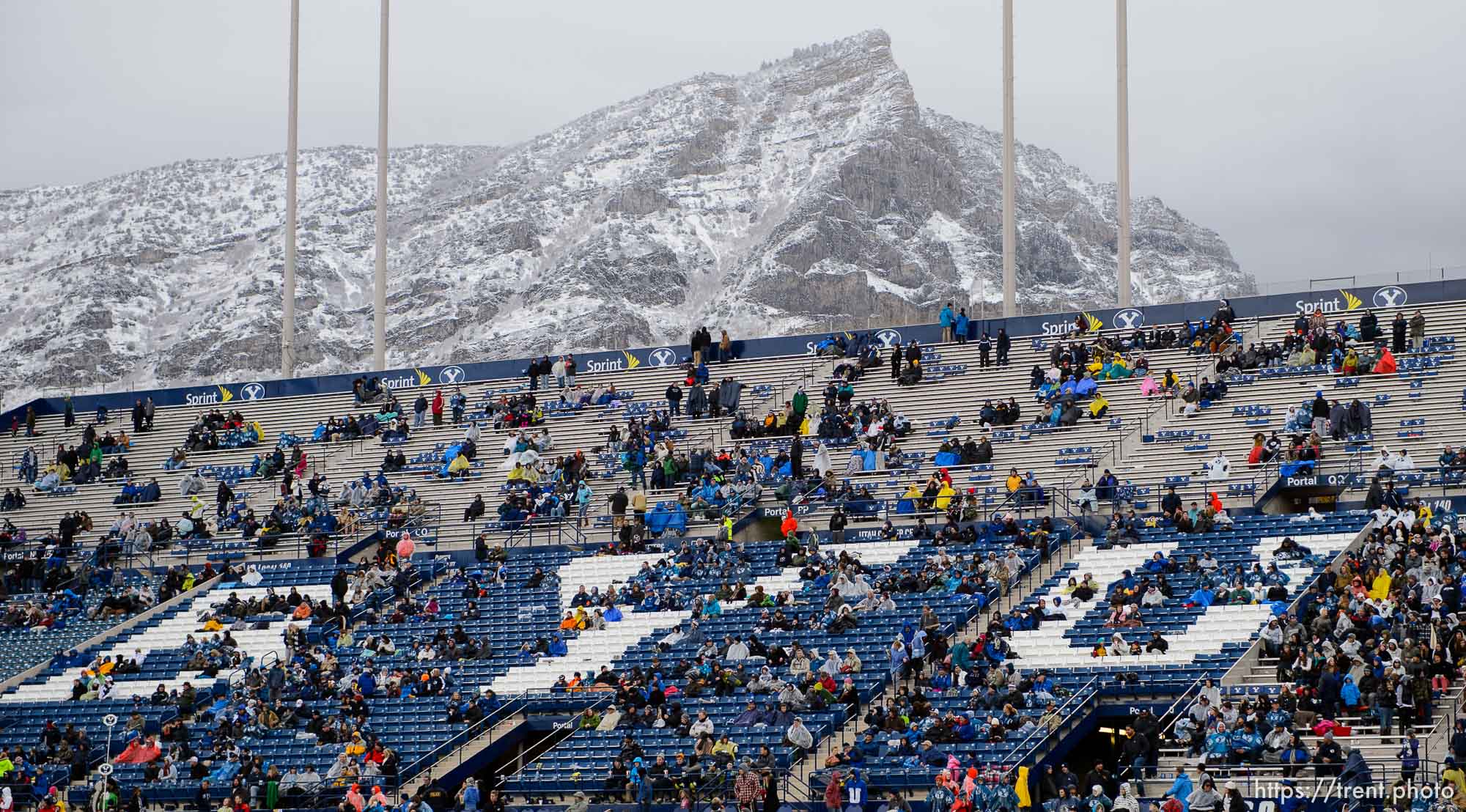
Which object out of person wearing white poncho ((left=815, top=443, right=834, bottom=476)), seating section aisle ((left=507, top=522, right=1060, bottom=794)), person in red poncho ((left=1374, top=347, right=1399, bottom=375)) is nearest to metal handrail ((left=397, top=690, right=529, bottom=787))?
seating section aisle ((left=507, top=522, right=1060, bottom=794))

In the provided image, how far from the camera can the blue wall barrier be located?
41.2m

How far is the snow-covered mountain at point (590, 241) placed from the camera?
428 feet

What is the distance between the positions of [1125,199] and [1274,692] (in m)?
17.9

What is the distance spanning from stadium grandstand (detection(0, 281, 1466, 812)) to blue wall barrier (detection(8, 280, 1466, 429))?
0.11 m

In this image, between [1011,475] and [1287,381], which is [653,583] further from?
[1287,381]

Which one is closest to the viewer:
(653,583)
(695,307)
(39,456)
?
(653,583)

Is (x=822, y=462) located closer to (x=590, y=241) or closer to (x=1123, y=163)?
(x=1123, y=163)

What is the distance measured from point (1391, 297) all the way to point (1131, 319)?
16.7 ft

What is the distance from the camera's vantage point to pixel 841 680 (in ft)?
102

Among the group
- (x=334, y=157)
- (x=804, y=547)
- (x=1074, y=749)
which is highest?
(x=334, y=157)

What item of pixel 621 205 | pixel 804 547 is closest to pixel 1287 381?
pixel 804 547

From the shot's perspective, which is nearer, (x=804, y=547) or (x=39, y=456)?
(x=804, y=547)

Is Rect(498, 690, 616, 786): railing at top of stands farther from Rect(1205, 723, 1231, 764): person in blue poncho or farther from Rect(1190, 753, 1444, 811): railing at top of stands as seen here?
Rect(1190, 753, 1444, 811): railing at top of stands

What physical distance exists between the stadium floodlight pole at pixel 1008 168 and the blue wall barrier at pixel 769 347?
27.9 inches
